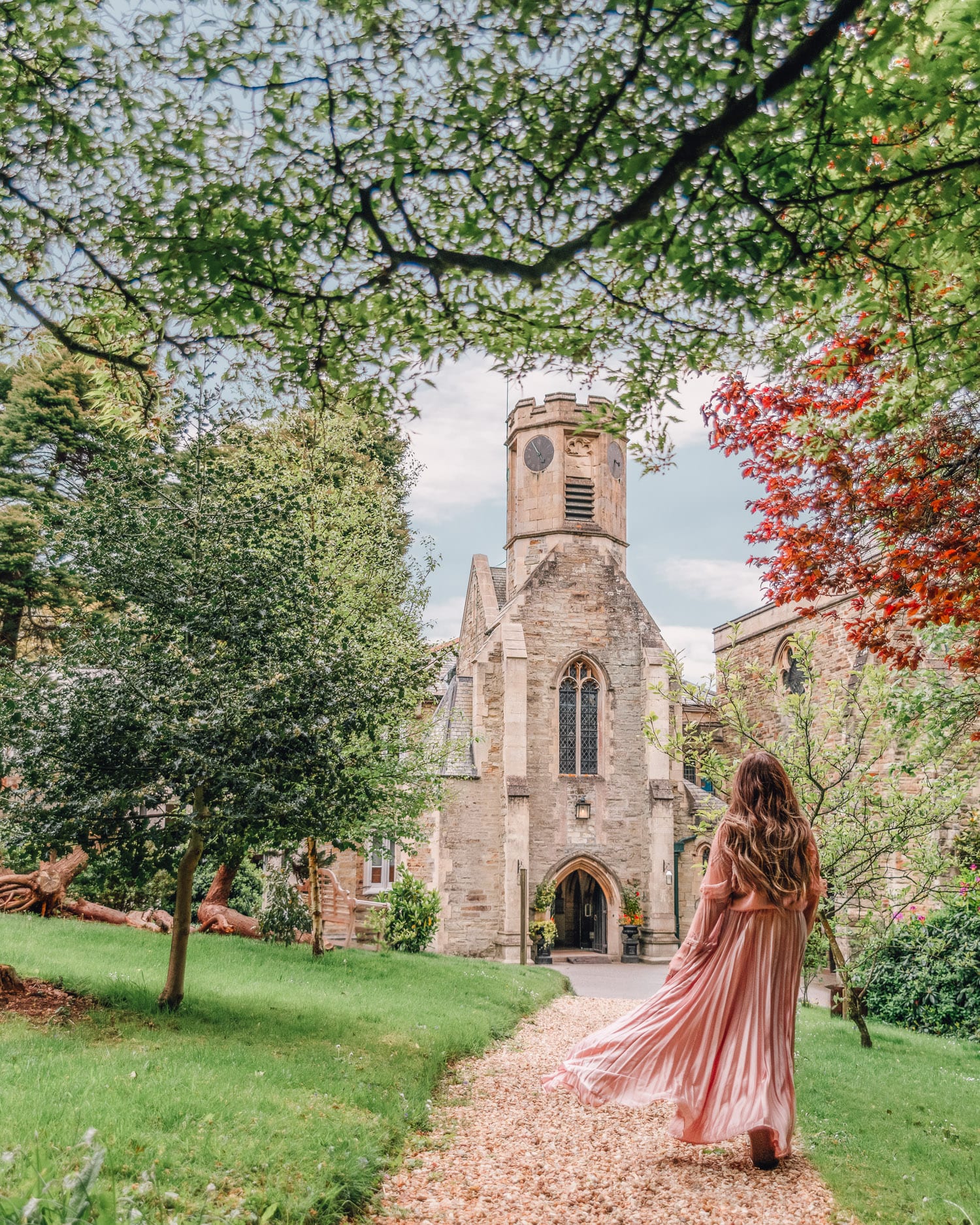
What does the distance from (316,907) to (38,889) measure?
13.9 ft

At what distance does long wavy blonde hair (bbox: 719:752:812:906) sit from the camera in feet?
15.3

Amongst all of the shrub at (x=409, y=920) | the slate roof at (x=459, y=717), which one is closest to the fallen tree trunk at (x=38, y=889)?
the shrub at (x=409, y=920)

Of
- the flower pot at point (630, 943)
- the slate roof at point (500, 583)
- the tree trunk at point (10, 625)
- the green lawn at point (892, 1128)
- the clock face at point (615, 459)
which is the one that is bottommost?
the flower pot at point (630, 943)

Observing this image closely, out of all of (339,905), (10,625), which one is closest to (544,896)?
(339,905)

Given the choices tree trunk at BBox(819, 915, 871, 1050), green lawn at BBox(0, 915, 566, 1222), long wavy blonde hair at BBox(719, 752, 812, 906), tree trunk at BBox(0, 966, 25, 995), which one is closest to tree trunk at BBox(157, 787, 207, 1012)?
green lawn at BBox(0, 915, 566, 1222)

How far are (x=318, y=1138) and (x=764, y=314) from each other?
15.3ft

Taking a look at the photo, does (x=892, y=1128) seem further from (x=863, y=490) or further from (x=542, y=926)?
(x=542, y=926)

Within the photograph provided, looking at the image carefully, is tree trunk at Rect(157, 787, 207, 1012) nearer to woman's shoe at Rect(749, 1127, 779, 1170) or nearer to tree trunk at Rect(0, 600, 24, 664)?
woman's shoe at Rect(749, 1127, 779, 1170)

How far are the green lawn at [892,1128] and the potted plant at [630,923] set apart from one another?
42.2ft

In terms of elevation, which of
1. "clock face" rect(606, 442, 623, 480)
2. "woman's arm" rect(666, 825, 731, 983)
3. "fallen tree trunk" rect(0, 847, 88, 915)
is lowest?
"fallen tree trunk" rect(0, 847, 88, 915)

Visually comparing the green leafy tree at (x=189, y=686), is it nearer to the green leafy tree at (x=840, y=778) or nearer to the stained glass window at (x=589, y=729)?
the green leafy tree at (x=840, y=778)

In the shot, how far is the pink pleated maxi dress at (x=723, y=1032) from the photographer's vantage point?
4.58 meters

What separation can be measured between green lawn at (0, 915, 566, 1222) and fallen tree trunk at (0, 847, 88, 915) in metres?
2.50

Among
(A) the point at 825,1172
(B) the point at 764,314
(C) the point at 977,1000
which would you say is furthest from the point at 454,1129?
(C) the point at 977,1000
